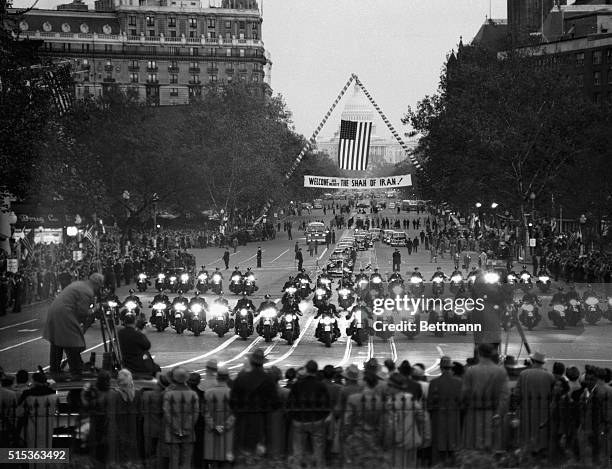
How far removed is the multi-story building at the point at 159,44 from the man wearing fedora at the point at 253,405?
16828 cm

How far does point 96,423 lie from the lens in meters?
14.6

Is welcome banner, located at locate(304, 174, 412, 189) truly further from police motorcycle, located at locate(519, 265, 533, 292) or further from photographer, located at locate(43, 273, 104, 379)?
photographer, located at locate(43, 273, 104, 379)

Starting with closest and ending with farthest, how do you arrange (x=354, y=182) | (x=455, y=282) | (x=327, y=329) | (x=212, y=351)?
(x=212, y=351) < (x=327, y=329) < (x=455, y=282) < (x=354, y=182)

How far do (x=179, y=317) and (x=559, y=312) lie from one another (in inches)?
507

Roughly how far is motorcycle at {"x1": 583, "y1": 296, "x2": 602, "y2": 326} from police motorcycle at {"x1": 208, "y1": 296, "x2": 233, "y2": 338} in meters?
12.3

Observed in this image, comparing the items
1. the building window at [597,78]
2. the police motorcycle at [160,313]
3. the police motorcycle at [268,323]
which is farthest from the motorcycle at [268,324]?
the building window at [597,78]

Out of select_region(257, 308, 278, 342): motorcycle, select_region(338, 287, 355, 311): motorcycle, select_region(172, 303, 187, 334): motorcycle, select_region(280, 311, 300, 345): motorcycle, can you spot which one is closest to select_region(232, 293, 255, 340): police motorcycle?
select_region(257, 308, 278, 342): motorcycle

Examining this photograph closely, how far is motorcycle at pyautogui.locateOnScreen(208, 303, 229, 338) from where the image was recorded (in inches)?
1539

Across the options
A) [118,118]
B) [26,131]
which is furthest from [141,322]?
[118,118]

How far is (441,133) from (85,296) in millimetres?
83373

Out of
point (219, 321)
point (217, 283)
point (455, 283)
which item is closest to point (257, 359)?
point (219, 321)

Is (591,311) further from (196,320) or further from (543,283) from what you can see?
(196,320)

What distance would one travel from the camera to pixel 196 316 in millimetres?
39906

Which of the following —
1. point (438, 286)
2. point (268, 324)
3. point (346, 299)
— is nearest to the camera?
point (268, 324)
